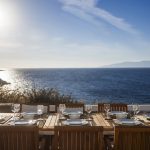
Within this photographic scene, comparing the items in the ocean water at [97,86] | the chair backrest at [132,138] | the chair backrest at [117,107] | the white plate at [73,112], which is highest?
the chair backrest at [117,107]

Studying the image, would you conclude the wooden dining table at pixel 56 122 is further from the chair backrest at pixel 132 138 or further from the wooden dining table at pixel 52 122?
the chair backrest at pixel 132 138

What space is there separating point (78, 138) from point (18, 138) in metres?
0.68

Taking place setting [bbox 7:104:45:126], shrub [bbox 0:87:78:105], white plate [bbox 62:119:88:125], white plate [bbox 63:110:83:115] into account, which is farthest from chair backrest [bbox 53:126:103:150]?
shrub [bbox 0:87:78:105]

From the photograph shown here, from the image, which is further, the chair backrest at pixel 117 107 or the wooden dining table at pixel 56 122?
the chair backrest at pixel 117 107

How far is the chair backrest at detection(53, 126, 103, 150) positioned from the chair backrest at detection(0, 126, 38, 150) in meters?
0.25

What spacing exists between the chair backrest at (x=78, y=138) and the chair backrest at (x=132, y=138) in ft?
0.68

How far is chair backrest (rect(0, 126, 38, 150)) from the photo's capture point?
3.97m

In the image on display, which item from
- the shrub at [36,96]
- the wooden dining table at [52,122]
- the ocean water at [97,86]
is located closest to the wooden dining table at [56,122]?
the wooden dining table at [52,122]

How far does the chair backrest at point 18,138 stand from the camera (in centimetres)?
397

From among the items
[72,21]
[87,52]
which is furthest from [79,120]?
[87,52]

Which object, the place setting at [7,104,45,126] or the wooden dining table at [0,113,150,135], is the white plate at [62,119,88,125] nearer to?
the wooden dining table at [0,113,150,135]

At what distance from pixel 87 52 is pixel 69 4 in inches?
2647

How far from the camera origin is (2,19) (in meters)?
11.2

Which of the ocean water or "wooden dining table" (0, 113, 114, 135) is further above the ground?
"wooden dining table" (0, 113, 114, 135)
